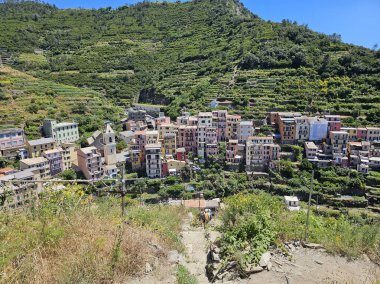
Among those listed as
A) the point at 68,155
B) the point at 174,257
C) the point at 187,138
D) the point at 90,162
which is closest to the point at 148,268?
the point at 174,257

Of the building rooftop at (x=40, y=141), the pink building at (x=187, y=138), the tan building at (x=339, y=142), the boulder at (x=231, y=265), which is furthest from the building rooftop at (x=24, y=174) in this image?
the tan building at (x=339, y=142)

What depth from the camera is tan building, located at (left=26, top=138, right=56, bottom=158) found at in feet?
81.3

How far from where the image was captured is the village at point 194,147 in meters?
24.3

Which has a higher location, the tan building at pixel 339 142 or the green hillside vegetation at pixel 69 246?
the green hillside vegetation at pixel 69 246

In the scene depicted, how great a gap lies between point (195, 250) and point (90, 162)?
64.5ft

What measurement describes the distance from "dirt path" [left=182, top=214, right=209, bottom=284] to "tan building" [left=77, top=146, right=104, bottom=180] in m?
17.5

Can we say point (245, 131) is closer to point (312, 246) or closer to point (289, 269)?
point (312, 246)

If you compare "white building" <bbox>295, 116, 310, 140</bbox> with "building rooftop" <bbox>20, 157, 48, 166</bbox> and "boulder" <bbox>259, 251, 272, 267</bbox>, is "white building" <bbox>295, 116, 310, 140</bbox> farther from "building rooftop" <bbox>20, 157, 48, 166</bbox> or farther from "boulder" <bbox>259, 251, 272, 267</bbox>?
"boulder" <bbox>259, 251, 272, 267</bbox>

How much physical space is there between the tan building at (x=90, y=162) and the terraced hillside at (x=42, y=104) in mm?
7187

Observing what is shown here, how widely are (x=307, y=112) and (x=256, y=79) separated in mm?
9673

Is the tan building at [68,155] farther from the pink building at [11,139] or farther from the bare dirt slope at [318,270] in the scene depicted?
the bare dirt slope at [318,270]

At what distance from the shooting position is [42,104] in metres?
32.9

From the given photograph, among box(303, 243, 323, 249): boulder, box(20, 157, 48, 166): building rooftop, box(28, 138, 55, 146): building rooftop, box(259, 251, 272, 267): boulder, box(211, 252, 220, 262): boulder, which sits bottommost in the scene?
box(20, 157, 48, 166): building rooftop

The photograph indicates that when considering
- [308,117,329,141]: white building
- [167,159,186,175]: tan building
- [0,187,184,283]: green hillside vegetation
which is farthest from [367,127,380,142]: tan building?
[0,187,184,283]: green hillside vegetation
